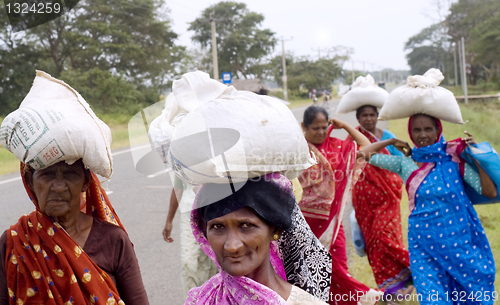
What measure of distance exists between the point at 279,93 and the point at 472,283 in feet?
155

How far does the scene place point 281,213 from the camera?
1.56m

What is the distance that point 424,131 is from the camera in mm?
3645

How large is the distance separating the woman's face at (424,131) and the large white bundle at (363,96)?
119cm

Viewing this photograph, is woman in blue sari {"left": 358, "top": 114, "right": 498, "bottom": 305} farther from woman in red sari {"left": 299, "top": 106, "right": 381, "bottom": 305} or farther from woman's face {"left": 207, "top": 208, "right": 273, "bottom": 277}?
woman's face {"left": 207, "top": 208, "right": 273, "bottom": 277}

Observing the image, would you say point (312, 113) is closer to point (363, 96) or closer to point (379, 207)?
point (363, 96)

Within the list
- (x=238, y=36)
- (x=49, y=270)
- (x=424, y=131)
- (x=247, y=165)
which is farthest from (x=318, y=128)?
(x=238, y=36)

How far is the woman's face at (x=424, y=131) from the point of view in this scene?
362 centimetres

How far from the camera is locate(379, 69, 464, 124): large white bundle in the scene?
3596mm

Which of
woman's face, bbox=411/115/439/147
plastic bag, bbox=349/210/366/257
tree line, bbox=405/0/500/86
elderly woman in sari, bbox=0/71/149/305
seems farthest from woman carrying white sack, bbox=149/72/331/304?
tree line, bbox=405/0/500/86

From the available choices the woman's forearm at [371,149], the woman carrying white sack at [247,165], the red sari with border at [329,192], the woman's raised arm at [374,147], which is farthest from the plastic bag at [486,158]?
the woman carrying white sack at [247,165]

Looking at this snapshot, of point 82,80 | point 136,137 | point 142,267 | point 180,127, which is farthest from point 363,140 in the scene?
point 82,80

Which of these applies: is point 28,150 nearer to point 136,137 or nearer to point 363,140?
point 136,137

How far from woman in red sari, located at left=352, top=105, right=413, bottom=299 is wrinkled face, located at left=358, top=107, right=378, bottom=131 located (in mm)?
99

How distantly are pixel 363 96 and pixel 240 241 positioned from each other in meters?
3.67
